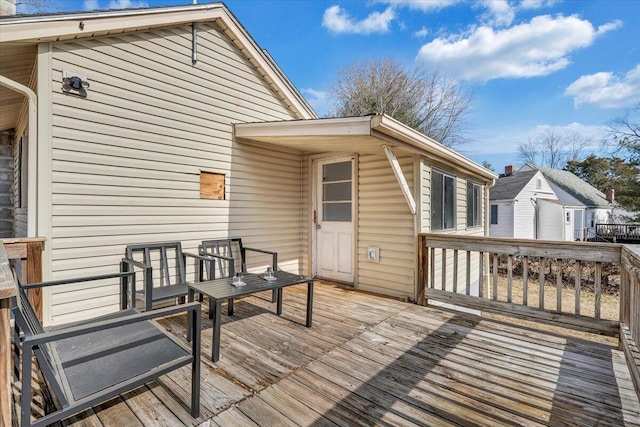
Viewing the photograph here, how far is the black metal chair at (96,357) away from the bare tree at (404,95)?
1406cm

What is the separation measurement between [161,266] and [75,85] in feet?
7.54

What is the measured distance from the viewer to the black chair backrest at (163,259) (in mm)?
3812

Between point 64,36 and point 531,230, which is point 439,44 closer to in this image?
point 531,230

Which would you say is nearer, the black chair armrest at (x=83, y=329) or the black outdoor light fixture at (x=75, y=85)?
the black chair armrest at (x=83, y=329)

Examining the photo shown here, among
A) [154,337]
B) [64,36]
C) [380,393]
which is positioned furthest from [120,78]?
[380,393]

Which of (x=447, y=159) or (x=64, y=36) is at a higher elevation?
(x=64, y=36)

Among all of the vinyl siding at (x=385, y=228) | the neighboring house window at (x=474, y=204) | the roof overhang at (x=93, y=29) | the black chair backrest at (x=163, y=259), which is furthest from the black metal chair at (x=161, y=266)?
the neighboring house window at (x=474, y=204)

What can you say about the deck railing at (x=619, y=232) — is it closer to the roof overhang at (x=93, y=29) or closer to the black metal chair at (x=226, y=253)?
the black metal chair at (x=226, y=253)

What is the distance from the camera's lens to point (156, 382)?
2361 millimetres

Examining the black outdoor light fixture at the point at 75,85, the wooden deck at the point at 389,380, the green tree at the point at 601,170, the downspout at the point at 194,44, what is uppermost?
the green tree at the point at 601,170

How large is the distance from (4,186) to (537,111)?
2854 cm

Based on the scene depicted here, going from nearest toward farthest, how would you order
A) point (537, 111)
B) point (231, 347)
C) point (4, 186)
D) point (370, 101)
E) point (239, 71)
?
1. point (231, 347)
2. point (239, 71)
3. point (4, 186)
4. point (370, 101)
5. point (537, 111)

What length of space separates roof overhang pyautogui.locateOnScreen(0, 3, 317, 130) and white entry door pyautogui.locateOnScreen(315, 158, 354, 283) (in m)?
1.96

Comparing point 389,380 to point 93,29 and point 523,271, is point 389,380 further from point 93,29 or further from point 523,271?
point 93,29
